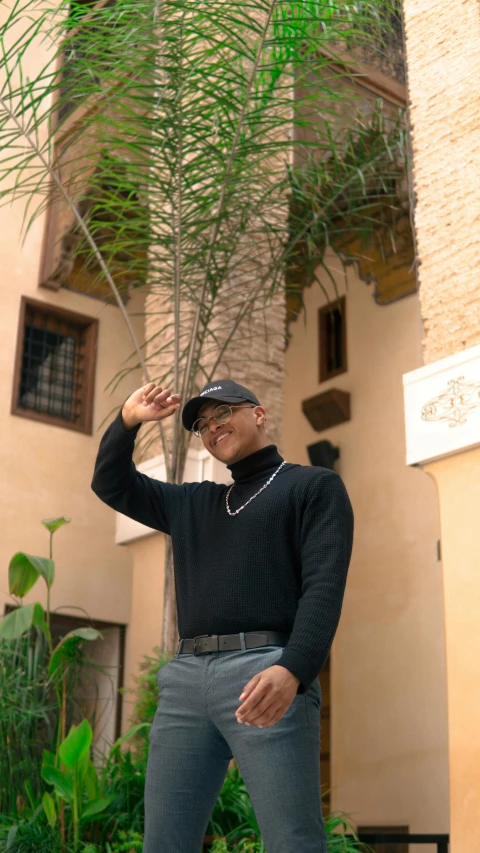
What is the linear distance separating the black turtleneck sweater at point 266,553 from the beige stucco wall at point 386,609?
5.41m

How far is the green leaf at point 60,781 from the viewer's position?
413 centimetres

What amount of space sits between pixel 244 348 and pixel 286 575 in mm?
4215

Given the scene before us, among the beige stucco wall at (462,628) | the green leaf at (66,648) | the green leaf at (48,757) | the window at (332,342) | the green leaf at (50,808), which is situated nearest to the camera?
the beige stucco wall at (462,628)

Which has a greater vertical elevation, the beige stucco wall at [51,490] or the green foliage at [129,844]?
the beige stucco wall at [51,490]

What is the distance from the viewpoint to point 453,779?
367 centimetres

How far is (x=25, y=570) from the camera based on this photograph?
16.7 feet

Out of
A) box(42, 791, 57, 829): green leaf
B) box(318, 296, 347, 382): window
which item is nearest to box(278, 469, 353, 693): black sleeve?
box(42, 791, 57, 829): green leaf

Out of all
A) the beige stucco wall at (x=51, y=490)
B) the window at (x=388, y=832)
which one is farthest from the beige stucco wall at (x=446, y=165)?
the window at (x=388, y=832)

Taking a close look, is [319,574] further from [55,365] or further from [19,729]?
[55,365]

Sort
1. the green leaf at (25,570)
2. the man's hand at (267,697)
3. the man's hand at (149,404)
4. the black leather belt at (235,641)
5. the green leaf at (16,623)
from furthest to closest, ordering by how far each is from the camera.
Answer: the green leaf at (25,570)
the green leaf at (16,623)
the man's hand at (149,404)
the black leather belt at (235,641)
the man's hand at (267,697)

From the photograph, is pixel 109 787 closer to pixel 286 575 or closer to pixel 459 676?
pixel 459 676

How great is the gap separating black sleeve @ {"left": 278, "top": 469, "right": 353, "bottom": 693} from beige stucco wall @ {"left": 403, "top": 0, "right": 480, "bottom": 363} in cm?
207

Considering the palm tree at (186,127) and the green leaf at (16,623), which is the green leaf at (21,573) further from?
the palm tree at (186,127)

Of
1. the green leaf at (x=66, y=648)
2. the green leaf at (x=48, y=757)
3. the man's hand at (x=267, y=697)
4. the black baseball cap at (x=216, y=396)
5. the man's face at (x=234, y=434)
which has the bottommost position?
the green leaf at (x=48, y=757)
